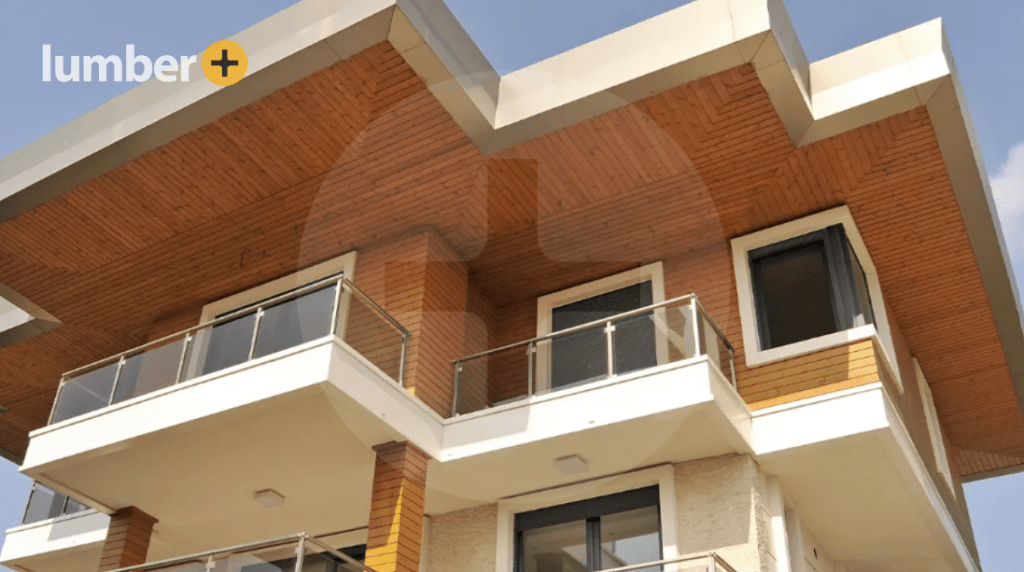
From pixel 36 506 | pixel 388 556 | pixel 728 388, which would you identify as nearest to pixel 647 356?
pixel 728 388

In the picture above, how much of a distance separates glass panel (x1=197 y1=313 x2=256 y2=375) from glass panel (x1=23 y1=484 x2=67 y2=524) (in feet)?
16.5

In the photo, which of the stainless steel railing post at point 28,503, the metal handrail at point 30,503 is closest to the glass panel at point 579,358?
the metal handrail at point 30,503

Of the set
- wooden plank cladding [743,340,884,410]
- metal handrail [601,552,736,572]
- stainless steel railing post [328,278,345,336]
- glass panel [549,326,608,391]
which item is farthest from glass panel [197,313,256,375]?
wooden plank cladding [743,340,884,410]

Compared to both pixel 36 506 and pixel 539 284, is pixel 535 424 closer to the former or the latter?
pixel 539 284

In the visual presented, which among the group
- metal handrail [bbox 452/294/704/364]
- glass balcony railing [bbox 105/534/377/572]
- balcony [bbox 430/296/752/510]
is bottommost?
glass balcony railing [bbox 105/534/377/572]

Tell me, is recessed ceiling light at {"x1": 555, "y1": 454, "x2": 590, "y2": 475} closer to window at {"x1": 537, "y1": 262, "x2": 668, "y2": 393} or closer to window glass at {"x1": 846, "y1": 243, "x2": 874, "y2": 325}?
window at {"x1": 537, "y1": 262, "x2": 668, "y2": 393}

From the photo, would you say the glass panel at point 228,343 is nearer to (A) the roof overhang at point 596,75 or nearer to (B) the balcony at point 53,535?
(A) the roof overhang at point 596,75

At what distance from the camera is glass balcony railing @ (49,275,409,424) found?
11.2 m

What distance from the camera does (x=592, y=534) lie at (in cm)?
1162

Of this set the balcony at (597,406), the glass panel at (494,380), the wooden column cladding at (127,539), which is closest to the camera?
the balcony at (597,406)

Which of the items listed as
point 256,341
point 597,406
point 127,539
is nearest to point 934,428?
point 597,406

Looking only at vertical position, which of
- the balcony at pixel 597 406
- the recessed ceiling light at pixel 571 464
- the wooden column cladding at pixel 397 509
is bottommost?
the wooden column cladding at pixel 397 509

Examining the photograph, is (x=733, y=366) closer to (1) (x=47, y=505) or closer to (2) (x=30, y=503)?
(1) (x=47, y=505)

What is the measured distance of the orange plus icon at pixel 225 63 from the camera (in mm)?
11438
